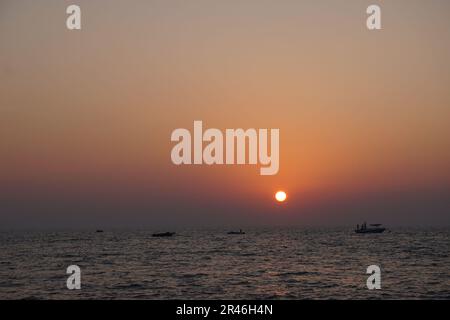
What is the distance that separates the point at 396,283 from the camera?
150 feet

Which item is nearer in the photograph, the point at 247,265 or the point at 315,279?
the point at 315,279

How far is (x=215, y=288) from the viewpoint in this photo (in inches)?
1700
